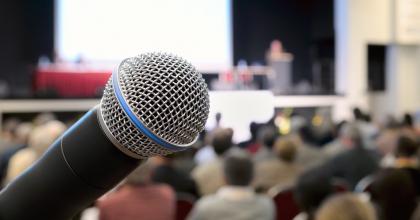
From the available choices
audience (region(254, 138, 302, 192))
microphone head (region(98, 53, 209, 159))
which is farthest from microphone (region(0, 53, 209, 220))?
audience (region(254, 138, 302, 192))

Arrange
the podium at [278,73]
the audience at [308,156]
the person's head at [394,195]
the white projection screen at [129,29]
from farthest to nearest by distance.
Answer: the podium at [278,73] < the white projection screen at [129,29] < the audience at [308,156] < the person's head at [394,195]

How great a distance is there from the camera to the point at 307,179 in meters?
2.63

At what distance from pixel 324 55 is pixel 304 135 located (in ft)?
25.4

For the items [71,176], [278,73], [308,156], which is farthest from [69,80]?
[71,176]

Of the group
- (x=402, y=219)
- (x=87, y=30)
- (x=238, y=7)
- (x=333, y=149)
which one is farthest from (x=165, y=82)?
(x=238, y=7)

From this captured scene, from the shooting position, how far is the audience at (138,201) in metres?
2.80

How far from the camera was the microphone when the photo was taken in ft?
1.78

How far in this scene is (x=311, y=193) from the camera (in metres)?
2.46

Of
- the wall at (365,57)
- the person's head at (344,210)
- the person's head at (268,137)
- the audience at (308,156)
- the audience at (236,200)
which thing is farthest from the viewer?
the wall at (365,57)

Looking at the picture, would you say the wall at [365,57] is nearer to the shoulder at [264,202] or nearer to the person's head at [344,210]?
the shoulder at [264,202]

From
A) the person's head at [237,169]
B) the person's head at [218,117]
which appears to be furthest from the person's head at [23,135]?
the person's head at [218,117]

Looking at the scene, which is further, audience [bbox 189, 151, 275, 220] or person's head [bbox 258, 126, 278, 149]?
person's head [bbox 258, 126, 278, 149]

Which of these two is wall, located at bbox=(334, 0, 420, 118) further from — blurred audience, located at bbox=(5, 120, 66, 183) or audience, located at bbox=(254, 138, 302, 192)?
blurred audience, located at bbox=(5, 120, 66, 183)

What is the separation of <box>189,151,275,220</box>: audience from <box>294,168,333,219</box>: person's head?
272 mm
